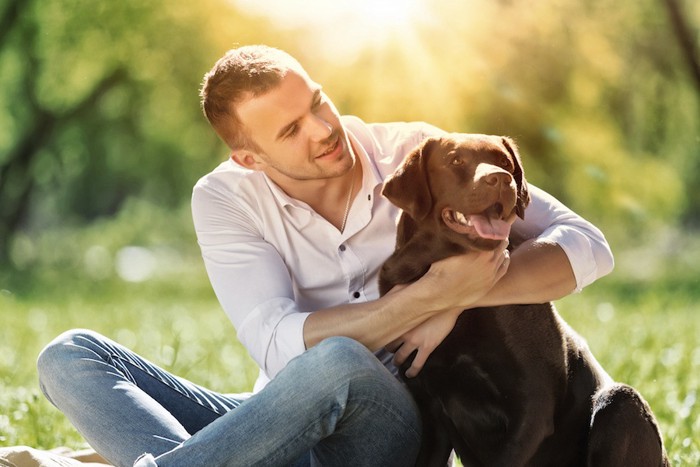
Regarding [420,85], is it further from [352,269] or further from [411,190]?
[411,190]

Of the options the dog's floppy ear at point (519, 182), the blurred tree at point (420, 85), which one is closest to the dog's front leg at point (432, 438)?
the dog's floppy ear at point (519, 182)

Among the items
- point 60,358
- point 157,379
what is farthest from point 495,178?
point 60,358

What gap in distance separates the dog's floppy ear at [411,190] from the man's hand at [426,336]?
313 millimetres

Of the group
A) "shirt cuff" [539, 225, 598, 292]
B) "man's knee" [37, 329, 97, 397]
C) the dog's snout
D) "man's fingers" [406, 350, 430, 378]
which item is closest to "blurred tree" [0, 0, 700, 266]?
"shirt cuff" [539, 225, 598, 292]

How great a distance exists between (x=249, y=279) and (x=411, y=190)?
593mm

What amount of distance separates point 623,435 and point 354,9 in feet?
35.1

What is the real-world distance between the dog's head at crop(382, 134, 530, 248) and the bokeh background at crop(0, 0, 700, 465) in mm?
5150

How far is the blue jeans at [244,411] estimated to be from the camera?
262 centimetres

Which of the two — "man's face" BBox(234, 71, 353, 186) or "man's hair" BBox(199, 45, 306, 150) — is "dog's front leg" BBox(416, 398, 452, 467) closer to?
"man's face" BBox(234, 71, 353, 186)

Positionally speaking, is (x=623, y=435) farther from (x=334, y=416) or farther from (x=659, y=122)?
(x=659, y=122)


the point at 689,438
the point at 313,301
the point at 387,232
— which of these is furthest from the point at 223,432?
the point at 689,438

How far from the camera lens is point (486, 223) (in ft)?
9.11

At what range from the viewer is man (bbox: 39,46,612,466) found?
8.70 ft

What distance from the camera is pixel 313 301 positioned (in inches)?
127
